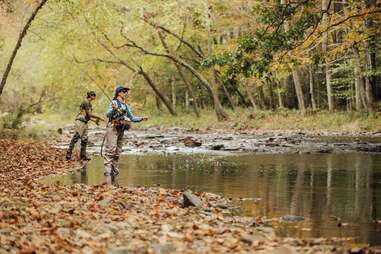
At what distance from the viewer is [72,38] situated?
39344 millimetres

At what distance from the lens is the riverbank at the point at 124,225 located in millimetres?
7223

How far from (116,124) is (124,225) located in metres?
5.24

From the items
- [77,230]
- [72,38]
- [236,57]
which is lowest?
[77,230]

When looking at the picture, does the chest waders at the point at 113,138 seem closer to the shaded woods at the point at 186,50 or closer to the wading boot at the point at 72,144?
the wading boot at the point at 72,144

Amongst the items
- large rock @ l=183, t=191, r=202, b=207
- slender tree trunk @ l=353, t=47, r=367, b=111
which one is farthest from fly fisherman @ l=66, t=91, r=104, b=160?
slender tree trunk @ l=353, t=47, r=367, b=111

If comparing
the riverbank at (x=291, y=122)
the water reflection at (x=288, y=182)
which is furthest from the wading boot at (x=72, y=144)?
the riverbank at (x=291, y=122)

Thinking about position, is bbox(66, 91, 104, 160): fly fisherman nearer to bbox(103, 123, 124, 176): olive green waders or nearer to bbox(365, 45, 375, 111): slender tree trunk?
bbox(103, 123, 124, 176): olive green waders

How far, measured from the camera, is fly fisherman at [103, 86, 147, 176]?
1347cm

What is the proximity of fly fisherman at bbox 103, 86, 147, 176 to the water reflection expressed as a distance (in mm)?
716

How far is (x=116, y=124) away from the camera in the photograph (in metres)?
13.6

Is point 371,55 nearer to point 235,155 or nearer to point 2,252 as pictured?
point 235,155

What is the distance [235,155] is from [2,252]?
15.1 m

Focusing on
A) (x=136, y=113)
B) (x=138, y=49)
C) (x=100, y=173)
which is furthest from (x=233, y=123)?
(x=100, y=173)

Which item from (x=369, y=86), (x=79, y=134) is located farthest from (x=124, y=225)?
(x=369, y=86)
